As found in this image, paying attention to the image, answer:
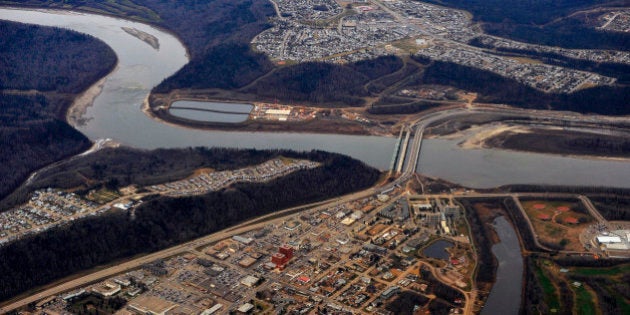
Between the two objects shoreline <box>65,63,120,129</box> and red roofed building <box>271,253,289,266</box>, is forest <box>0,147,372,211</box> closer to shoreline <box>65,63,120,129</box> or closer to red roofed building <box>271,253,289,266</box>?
shoreline <box>65,63,120,129</box>

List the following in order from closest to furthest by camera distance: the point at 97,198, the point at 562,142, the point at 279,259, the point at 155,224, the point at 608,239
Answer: the point at 279,259
the point at 608,239
the point at 155,224
the point at 97,198
the point at 562,142

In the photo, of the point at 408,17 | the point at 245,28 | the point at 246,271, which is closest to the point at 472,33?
the point at 408,17

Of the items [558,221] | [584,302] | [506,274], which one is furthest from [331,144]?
[584,302]

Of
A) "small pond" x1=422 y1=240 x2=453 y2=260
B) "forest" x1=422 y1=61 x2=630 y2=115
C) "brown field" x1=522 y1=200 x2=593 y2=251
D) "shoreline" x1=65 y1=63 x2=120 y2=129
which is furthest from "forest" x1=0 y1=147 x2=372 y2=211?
"forest" x1=422 y1=61 x2=630 y2=115

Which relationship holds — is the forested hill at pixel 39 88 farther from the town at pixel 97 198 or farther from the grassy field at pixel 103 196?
the grassy field at pixel 103 196

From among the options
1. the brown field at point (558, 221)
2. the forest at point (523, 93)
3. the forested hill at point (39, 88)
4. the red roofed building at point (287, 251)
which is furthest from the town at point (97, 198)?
the forest at point (523, 93)

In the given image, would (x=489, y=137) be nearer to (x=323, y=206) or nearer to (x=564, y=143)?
(x=564, y=143)
